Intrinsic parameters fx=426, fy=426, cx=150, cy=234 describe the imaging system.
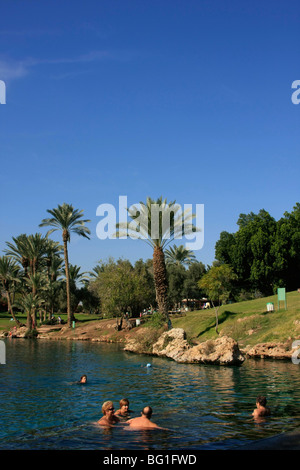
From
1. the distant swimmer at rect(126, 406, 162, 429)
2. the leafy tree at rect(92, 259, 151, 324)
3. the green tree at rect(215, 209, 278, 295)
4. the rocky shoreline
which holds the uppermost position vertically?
the green tree at rect(215, 209, 278, 295)

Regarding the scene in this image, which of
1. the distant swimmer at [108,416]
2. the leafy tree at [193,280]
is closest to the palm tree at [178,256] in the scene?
the leafy tree at [193,280]

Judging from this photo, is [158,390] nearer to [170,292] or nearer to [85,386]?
[85,386]

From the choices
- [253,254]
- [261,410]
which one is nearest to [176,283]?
[253,254]

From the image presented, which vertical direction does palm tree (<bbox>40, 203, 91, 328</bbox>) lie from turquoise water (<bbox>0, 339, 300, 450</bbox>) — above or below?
above

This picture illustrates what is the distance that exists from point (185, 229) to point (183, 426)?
32588 mm

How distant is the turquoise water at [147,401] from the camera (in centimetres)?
1241

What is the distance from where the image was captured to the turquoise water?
1241 cm

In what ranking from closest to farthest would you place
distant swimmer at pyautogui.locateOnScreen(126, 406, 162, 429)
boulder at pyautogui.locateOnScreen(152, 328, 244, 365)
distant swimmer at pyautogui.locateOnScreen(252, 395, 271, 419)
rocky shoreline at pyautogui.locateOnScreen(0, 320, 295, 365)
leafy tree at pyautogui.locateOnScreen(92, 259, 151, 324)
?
distant swimmer at pyautogui.locateOnScreen(126, 406, 162, 429), distant swimmer at pyautogui.locateOnScreen(252, 395, 271, 419), boulder at pyautogui.locateOnScreen(152, 328, 244, 365), rocky shoreline at pyautogui.locateOnScreen(0, 320, 295, 365), leafy tree at pyautogui.locateOnScreen(92, 259, 151, 324)

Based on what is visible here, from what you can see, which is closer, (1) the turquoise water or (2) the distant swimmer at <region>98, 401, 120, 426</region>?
(1) the turquoise water

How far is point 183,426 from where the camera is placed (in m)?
13.9

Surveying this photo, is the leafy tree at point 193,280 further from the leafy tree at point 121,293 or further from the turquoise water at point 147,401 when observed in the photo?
the turquoise water at point 147,401

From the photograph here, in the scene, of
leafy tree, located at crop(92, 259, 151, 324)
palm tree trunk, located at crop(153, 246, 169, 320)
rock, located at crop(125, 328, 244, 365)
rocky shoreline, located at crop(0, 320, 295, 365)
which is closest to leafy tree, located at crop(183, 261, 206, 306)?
leafy tree, located at crop(92, 259, 151, 324)

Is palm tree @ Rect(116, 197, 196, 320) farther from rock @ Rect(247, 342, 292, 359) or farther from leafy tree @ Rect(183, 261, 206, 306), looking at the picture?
leafy tree @ Rect(183, 261, 206, 306)

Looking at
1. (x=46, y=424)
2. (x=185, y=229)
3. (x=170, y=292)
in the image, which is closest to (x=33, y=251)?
(x=170, y=292)
